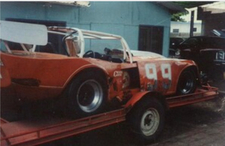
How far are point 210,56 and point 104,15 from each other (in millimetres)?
2724

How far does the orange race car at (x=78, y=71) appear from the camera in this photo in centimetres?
279

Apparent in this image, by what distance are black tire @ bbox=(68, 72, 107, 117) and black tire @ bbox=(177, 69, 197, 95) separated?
5.60 feet

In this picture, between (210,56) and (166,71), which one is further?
(210,56)

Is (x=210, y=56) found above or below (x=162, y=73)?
above

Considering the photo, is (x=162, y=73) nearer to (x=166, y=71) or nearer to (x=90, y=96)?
(x=166, y=71)

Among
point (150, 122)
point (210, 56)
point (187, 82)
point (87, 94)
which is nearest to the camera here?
point (87, 94)

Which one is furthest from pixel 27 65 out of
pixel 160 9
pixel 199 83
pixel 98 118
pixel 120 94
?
pixel 160 9

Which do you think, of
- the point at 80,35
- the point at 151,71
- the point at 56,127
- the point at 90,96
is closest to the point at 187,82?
the point at 151,71

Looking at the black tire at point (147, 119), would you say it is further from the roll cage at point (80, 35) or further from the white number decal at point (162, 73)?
the roll cage at point (80, 35)

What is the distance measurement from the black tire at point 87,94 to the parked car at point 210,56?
139 inches

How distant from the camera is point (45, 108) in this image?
330cm

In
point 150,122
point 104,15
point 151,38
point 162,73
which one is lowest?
point 150,122

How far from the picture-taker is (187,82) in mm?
4773

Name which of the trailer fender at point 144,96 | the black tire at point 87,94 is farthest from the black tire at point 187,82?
the black tire at point 87,94
